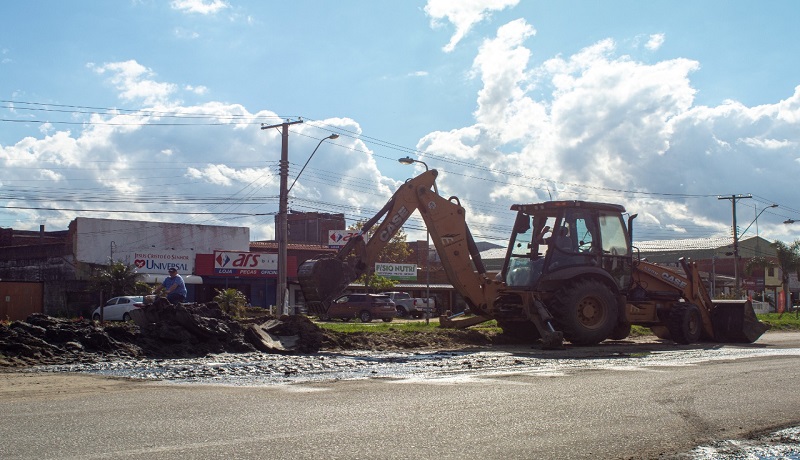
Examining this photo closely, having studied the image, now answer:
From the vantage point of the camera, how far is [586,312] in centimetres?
1808

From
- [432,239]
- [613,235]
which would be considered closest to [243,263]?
[432,239]

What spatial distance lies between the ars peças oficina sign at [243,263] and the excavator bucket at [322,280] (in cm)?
3626

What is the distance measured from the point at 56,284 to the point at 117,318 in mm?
13200

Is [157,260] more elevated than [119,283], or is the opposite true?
[157,260]

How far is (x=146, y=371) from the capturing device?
38.9ft

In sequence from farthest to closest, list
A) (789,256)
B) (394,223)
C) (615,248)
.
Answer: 1. (789,256)
2. (615,248)
3. (394,223)

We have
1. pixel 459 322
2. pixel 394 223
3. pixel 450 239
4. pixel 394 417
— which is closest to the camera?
→ pixel 394 417

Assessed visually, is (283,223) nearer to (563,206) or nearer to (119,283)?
(119,283)

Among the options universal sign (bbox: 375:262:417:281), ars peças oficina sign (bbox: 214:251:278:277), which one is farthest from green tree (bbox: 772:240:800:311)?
ars peças oficina sign (bbox: 214:251:278:277)

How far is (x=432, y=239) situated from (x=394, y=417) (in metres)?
10.9

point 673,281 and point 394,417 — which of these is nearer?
point 394,417

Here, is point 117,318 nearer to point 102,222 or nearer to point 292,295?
point 102,222

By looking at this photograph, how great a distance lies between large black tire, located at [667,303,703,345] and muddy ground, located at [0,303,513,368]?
19.2 ft

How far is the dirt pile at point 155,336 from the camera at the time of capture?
13.5 m
